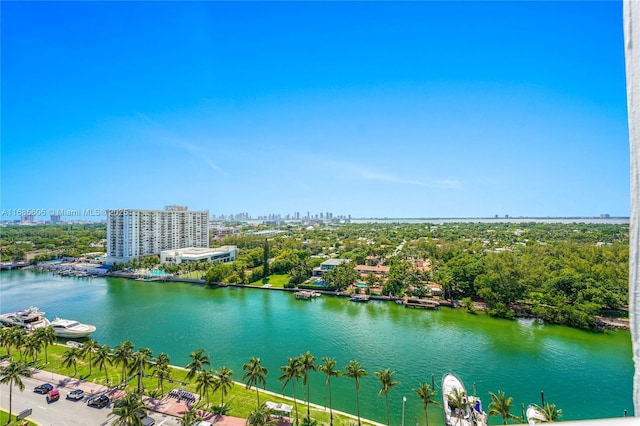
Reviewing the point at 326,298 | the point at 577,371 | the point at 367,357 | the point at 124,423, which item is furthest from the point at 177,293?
the point at 577,371

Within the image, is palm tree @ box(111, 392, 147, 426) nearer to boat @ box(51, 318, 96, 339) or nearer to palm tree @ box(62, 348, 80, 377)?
palm tree @ box(62, 348, 80, 377)

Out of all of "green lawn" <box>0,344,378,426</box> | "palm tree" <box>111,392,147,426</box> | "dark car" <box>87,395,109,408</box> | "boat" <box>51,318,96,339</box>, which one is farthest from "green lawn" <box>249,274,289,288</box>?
"palm tree" <box>111,392,147,426</box>

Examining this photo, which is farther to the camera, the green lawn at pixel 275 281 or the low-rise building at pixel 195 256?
the low-rise building at pixel 195 256

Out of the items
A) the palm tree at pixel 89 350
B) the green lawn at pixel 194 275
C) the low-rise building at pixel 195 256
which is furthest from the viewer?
the low-rise building at pixel 195 256

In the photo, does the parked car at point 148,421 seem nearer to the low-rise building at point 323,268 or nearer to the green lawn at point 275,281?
the green lawn at point 275,281

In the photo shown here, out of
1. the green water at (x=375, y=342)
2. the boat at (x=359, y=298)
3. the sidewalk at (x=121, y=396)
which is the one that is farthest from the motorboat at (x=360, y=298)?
the sidewalk at (x=121, y=396)

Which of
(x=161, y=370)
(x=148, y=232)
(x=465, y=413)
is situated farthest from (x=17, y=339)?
(x=148, y=232)
